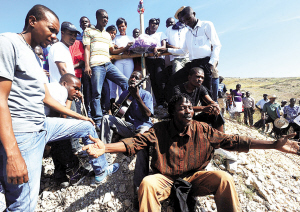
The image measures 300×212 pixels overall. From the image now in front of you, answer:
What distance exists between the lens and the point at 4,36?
1414mm

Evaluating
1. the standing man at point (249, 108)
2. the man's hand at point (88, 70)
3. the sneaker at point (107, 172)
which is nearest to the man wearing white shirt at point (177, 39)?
the man's hand at point (88, 70)

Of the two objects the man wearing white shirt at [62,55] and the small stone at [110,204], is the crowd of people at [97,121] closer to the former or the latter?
the man wearing white shirt at [62,55]

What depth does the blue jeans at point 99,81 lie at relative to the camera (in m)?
4.16

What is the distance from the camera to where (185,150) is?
7.70 feet

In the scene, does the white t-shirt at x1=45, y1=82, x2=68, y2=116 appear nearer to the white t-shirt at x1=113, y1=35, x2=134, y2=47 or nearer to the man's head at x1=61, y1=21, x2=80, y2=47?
the man's head at x1=61, y1=21, x2=80, y2=47

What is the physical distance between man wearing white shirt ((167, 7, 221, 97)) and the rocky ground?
1.86 m

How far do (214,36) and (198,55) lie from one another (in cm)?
51

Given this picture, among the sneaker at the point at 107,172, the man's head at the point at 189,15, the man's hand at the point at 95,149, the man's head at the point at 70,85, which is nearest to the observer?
the man's hand at the point at 95,149

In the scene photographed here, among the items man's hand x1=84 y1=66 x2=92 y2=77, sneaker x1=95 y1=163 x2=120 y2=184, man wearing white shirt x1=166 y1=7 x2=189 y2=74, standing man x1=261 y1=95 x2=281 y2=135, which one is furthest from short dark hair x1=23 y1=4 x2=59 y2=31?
standing man x1=261 y1=95 x2=281 y2=135

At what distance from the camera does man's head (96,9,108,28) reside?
14.2 ft

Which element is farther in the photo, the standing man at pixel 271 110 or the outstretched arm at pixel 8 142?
the standing man at pixel 271 110

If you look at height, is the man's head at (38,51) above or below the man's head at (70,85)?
above

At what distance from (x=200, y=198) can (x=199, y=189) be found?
0.79 m

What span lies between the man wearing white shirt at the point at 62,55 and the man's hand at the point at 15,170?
247 centimetres
